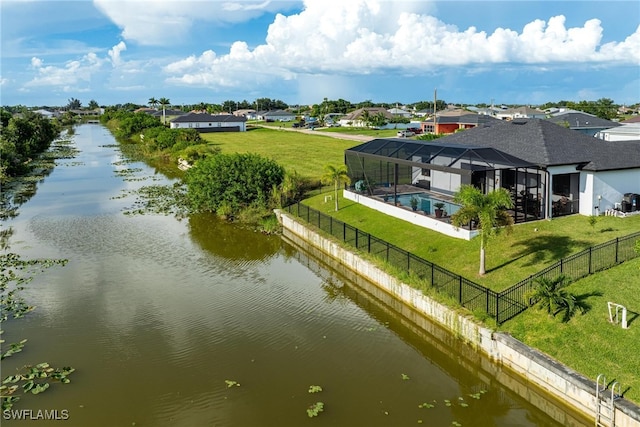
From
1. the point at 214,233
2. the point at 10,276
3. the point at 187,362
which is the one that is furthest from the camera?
the point at 214,233

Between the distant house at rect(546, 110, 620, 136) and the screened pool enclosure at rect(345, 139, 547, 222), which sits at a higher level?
the distant house at rect(546, 110, 620, 136)

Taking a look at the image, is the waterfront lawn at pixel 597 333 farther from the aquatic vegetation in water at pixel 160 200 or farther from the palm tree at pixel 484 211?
the aquatic vegetation in water at pixel 160 200

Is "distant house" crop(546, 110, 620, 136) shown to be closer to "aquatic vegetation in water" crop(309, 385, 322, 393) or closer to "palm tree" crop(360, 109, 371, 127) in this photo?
"aquatic vegetation in water" crop(309, 385, 322, 393)

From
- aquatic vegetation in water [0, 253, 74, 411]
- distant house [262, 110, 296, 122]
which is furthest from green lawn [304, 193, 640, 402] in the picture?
distant house [262, 110, 296, 122]

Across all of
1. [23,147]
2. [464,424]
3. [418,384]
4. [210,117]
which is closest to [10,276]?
[418,384]

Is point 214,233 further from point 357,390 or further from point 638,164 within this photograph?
point 638,164

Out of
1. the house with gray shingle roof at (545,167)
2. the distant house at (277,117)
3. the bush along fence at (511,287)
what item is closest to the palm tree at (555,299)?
the bush along fence at (511,287)
